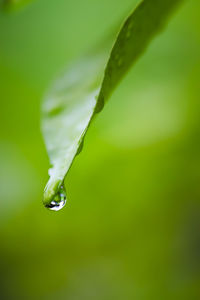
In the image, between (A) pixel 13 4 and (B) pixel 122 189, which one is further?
(B) pixel 122 189

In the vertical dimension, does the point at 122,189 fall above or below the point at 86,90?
above

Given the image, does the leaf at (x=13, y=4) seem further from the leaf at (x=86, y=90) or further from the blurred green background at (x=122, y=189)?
the blurred green background at (x=122, y=189)

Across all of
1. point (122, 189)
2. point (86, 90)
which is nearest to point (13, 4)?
point (86, 90)

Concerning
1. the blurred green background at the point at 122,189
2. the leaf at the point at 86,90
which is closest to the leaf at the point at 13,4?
the leaf at the point at 86,90

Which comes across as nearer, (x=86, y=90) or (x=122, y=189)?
(x=86, y=90)

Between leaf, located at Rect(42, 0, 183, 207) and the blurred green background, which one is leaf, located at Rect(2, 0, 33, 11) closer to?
leaf, located at Rect(42, 0, 183, 207)

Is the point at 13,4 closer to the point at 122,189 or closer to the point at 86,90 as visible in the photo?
the point at 86,90
